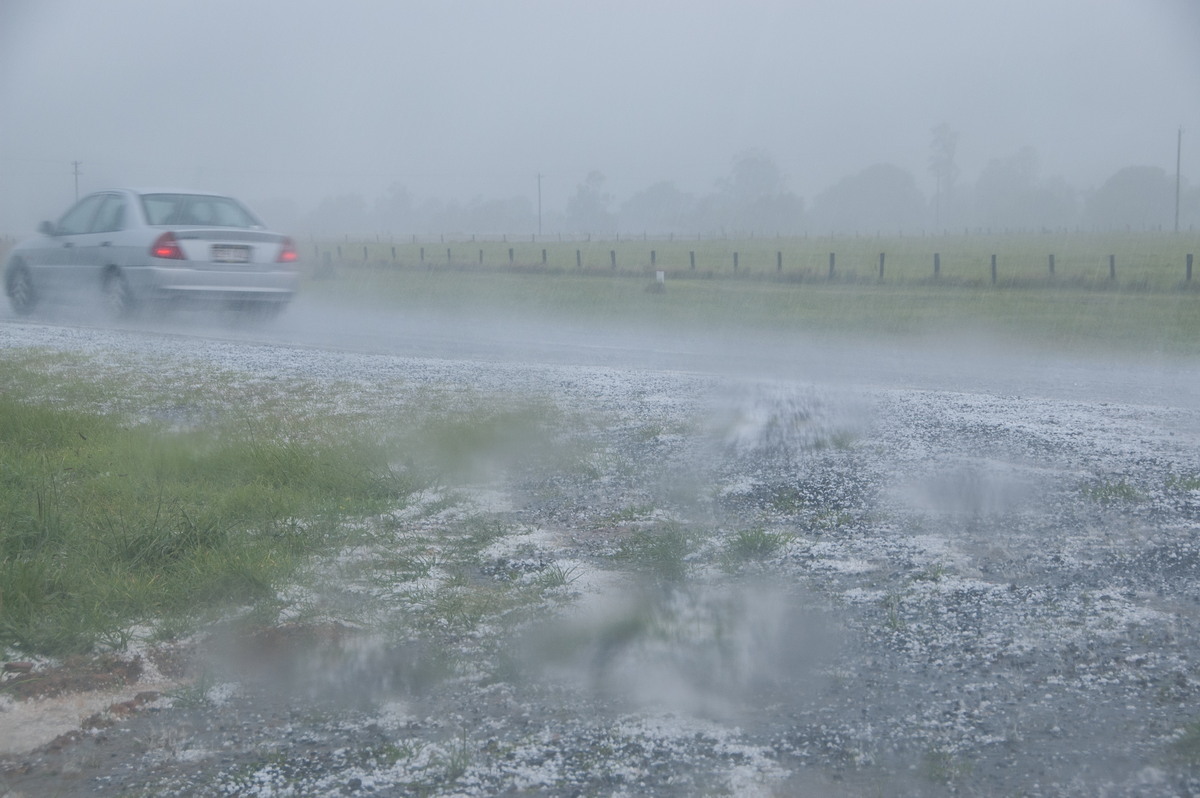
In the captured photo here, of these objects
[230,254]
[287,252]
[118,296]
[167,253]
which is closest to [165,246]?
[167,253]

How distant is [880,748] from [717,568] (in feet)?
4.47

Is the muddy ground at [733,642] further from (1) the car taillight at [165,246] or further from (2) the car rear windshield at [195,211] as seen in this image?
(2) the car rear windshield at [195,211]

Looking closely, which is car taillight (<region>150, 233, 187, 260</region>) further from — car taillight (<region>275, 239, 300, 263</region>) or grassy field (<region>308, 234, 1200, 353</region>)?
grassy field (<region>308, 234, 1200, 353</region>)

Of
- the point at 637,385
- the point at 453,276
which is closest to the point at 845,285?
the point at 453,276

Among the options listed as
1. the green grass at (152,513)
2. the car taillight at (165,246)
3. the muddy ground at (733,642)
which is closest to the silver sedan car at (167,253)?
the car taillight at (165,246)

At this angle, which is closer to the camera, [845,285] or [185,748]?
[185,748]

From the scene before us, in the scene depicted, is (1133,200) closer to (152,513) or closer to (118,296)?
(118,296)

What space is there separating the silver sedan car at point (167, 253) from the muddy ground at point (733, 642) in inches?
281

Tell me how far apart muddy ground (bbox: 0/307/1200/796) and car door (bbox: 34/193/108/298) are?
349 inches

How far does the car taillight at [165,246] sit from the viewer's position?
1118 centimetres

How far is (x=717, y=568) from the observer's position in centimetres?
388

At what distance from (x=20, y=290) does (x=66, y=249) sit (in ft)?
5.26

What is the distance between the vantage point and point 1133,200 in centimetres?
8606

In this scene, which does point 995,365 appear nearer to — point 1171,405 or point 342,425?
point 1171,405
